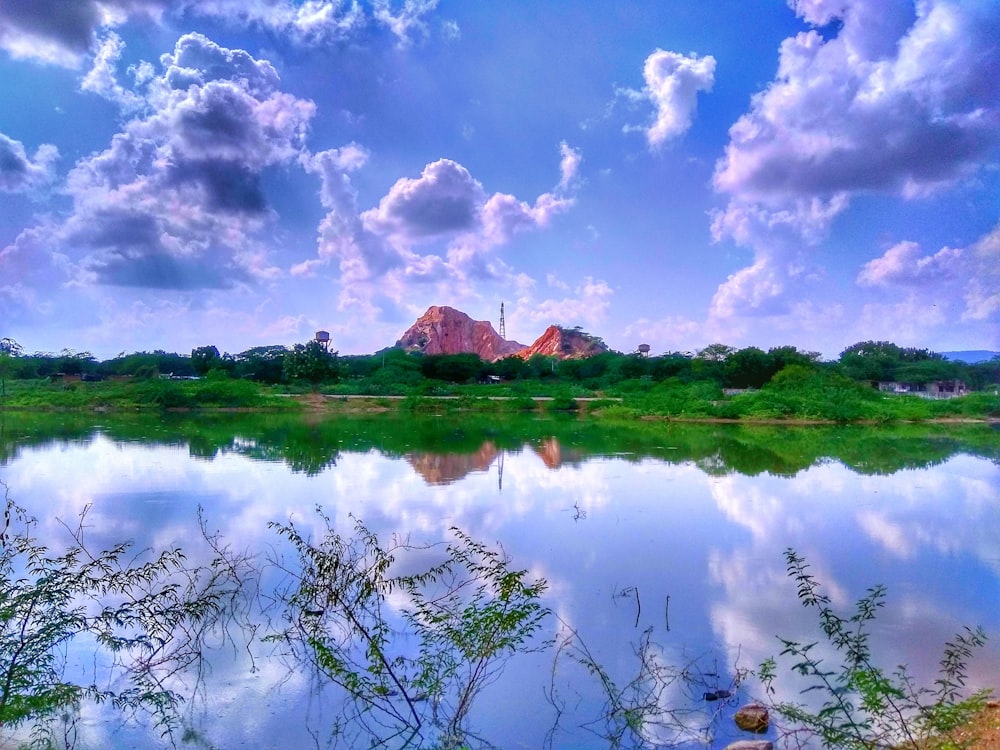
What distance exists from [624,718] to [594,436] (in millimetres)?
17843

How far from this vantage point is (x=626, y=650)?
5289 millimetres

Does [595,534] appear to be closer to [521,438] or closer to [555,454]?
[555,454]

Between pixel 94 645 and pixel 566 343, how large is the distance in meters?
79.4

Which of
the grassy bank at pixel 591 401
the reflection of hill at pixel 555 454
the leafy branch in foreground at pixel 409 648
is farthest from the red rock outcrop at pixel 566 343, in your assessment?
the leafy branch in foreground at pixel 409 648

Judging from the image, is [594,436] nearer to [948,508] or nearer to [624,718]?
[948,508]

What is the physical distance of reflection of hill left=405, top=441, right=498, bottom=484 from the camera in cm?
1333

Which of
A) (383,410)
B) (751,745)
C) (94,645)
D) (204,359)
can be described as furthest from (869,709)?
(204,359)

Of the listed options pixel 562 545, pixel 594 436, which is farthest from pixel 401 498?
pixel 594 436

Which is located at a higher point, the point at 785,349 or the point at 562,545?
the point at 785,349

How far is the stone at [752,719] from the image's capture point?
417 cm

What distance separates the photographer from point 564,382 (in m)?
48.2

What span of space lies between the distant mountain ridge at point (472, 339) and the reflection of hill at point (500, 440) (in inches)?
2142

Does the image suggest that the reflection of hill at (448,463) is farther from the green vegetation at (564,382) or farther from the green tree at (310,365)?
the green tree at (310,365)

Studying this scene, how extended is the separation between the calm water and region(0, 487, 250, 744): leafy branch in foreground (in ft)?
0.46
